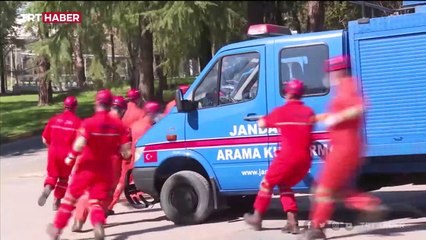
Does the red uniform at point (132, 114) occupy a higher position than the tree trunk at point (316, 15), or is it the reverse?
the tree trunk at point (316, 15)

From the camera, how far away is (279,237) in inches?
335

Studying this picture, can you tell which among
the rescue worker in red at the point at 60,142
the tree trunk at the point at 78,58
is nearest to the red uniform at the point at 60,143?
the rescue worker in red at the point at 60,142

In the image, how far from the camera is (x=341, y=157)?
7336 millimetres

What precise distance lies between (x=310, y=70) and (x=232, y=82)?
1.06m

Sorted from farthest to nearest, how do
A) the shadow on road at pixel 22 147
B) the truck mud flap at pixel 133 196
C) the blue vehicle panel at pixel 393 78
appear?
the shadow on road at pixel 22 147 → the truck mud flap at pixel 133 196 → the blue vehicle panel at pixel 393 78

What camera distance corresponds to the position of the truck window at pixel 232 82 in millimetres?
9109

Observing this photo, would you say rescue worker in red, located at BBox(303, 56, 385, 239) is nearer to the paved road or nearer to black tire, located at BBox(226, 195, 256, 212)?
the paved road

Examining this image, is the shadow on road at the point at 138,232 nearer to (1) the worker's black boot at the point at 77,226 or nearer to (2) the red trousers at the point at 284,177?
(1) the worker's black boot at the point at 77,226

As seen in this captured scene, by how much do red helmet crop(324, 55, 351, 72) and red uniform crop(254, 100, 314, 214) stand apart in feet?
1.78

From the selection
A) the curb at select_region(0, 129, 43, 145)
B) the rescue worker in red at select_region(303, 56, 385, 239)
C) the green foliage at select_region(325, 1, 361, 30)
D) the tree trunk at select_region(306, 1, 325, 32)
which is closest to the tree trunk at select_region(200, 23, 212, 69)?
the rescue worker in red at select_region(303, 56, 385, 239)

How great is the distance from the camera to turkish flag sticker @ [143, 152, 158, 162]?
970 centimetres

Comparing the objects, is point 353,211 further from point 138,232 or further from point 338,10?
point 338,10

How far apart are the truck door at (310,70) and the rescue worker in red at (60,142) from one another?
3060mm

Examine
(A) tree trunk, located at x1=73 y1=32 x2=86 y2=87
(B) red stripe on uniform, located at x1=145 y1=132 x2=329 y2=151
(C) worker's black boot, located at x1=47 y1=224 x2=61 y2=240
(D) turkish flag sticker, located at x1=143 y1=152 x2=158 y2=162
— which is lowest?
(C) worker's black boot, located at x1=47 y1=224 x2=61 y2=240
